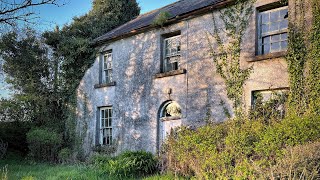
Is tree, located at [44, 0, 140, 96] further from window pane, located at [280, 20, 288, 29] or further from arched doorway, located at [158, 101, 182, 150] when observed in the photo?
window pane, located at [280, 20, 288, 29]

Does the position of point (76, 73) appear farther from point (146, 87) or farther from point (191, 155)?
point (191, 155)

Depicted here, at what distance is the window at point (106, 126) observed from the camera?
55.0 feet

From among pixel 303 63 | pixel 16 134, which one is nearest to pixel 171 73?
pixel 303 63

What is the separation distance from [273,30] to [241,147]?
493 cm

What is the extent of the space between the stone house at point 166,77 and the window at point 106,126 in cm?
5

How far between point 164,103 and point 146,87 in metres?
1.29

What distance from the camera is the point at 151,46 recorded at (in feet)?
49.3

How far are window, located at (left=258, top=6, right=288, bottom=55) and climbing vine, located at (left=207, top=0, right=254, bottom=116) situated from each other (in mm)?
554

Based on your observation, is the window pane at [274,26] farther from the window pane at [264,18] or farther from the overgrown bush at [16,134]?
the overgrown bush at [16,134]

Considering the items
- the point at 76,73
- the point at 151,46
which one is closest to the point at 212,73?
the point at 151,46

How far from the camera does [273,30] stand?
11.2 meters

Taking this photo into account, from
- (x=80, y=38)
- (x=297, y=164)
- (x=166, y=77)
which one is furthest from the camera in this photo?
(x=80, y=38)

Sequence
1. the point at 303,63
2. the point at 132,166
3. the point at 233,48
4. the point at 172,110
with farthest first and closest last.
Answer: the point at 172,110 < the point at 233,48 < the point at 132,166 < the point at 303,63

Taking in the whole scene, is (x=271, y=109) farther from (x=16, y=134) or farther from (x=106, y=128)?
(x=16, y=134)
